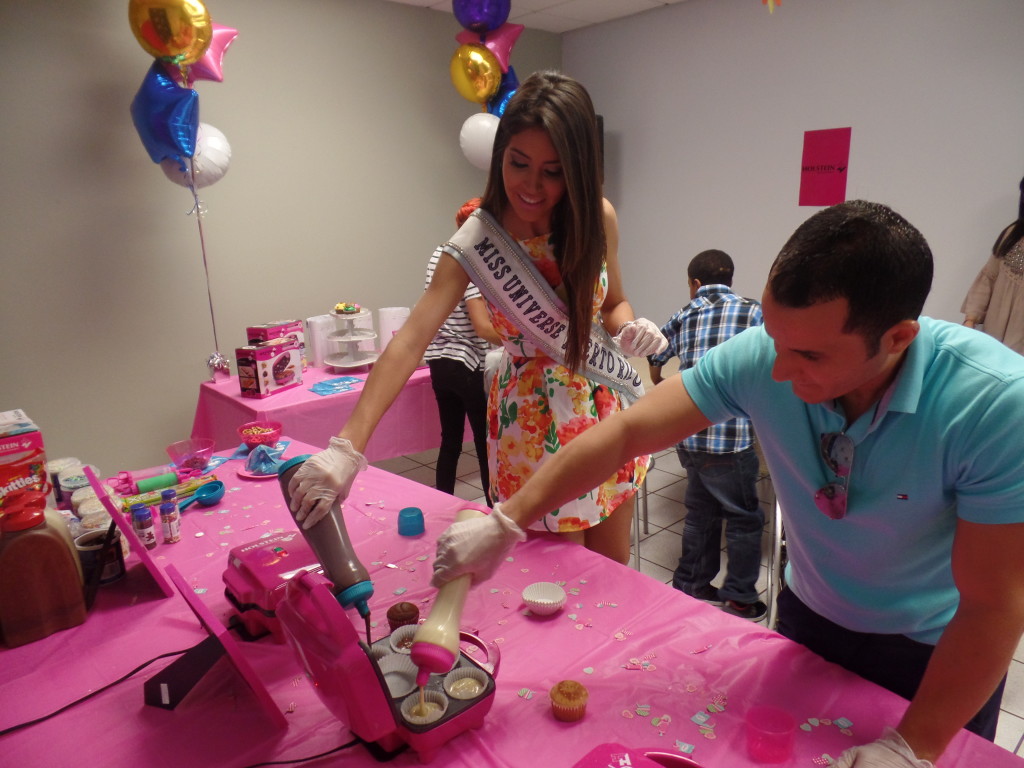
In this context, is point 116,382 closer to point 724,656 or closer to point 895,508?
point 724,656

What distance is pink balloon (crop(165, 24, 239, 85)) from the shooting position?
2.89 meters

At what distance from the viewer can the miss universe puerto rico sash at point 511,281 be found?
58.5 inches

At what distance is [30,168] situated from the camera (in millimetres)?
2939

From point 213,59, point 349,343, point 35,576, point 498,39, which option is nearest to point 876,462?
point 35,576

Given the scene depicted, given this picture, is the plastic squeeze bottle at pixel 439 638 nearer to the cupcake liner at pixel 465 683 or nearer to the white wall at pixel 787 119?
the cupcake liner at pixel 465 683

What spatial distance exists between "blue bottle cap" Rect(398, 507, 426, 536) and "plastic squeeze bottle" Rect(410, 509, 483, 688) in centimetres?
54

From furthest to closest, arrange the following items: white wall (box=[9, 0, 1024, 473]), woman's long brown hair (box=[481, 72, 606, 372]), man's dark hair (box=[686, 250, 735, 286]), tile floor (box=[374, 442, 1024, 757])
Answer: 1. white wall (box=[9, 0, 1024, 473])
2. man's dark hair (box=[686, 250, 735, 286])
3. tile floor (box=[374, 442, 1024, 757])
4. woman's long brown hair (box=[481, 72, 606, 372])

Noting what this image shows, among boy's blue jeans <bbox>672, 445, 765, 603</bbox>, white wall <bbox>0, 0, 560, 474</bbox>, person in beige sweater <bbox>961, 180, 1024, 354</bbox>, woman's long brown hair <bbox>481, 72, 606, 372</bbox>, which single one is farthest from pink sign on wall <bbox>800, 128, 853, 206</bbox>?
woman's long brown hair <bbox>481, 72, 606, 372</bbox>

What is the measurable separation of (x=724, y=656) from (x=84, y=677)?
1.00 meters

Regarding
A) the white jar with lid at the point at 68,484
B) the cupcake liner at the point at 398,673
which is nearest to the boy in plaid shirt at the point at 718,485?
the cupcake liner at the point at 398,673

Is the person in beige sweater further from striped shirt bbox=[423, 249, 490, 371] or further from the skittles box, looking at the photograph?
the skittles box

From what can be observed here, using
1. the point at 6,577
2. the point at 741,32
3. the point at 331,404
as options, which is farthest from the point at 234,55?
the point at 6,577

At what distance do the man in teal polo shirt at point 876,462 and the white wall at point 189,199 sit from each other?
118 inches

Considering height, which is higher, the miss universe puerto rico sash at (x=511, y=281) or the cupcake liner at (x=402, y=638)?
the miss universe puerto rico sash at (x=511, y=281)
